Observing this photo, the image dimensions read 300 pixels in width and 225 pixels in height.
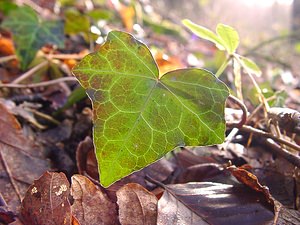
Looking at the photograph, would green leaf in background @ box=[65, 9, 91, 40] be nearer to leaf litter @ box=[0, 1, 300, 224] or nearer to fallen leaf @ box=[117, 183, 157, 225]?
leaf litter @ box=[0, 1, 300, 224]

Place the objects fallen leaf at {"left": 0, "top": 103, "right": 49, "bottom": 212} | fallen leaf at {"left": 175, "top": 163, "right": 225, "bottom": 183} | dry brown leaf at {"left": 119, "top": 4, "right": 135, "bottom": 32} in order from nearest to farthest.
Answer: fallen leaf at {"left": 0, "top": 103, "right": 49, "bottom": 212}
fallen leaf at {"left": 175, "top": 163, "right": 225, "bottom": 183}
dry brown leaf at {"left": 119, "top": 4, "right": 135, "bottom": 32}

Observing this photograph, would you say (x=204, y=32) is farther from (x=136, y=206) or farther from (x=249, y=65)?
(x=136, y=206)

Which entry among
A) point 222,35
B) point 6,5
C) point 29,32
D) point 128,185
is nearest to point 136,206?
point 128,185

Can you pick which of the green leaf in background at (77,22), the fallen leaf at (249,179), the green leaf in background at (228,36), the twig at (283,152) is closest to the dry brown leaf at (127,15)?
the green leaf in background at (77,22)

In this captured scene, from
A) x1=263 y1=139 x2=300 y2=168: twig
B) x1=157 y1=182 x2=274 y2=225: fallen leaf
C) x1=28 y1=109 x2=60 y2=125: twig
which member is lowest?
x1=157 y1=182 x2=274 y2=225: fallen leaf

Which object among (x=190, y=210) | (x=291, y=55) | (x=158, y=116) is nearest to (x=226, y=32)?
(x=158, y=116)

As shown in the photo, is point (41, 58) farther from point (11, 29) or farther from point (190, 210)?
point (190, 210)

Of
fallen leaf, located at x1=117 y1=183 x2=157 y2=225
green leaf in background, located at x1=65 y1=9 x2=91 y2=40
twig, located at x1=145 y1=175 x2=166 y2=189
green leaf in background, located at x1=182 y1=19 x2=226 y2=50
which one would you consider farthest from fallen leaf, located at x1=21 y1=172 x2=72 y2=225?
green leaf in background, located at x1=65 y1=9 x2=91 y2=40
